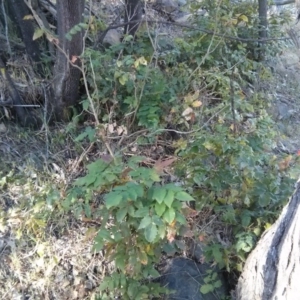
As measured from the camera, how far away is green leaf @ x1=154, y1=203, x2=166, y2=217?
232 centimetres

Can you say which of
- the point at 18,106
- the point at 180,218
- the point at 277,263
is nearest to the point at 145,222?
the point at 180,218

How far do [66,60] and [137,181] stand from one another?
148 centimetres

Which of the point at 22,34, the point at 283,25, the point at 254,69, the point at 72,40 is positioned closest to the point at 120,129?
the point at 72,40

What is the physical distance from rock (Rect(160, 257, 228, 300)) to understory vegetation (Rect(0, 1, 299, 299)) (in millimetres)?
83

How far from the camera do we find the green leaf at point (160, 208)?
2324mm

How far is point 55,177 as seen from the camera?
3.52 meters

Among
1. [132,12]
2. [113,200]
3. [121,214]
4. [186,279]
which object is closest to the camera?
[113,200]

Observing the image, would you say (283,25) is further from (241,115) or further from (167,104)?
(167,104)

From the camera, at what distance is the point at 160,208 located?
2342mm

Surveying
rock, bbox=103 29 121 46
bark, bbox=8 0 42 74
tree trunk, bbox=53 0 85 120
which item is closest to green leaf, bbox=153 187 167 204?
tree trunk, bbox=53 0 85 120

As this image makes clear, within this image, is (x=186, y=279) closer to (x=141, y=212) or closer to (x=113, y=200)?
(x=141, y=212)

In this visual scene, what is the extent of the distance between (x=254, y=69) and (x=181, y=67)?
3.79 ft

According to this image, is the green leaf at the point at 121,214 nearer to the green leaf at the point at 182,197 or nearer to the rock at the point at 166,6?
the green leaf at the point at 182,197

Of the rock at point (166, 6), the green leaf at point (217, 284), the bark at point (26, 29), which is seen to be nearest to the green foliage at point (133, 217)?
the green leaf at point (217, 284)
